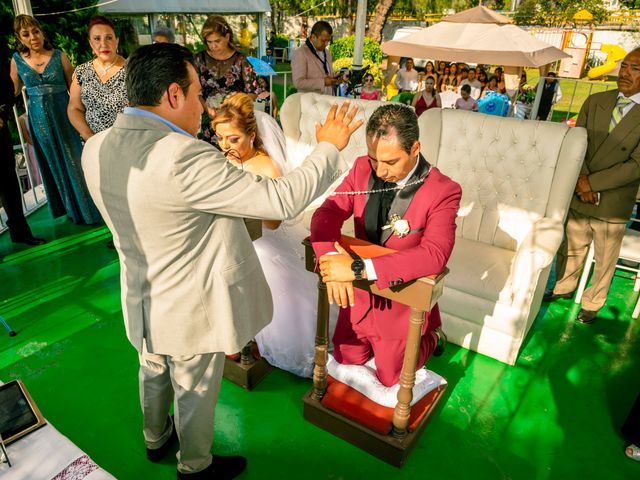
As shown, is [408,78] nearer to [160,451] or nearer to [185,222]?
[160,451]

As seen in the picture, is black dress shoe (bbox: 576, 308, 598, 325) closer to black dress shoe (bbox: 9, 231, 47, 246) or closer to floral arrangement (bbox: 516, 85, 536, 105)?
black dress shoe (bbox: 9, 231, 47, 246)

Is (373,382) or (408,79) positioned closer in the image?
(373,382)

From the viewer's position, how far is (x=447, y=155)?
4.41m

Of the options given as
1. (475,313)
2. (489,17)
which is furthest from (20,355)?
(489,17)

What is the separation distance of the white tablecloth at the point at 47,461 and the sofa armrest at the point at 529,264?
283 centimetres

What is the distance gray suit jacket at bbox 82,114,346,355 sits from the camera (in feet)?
5.91

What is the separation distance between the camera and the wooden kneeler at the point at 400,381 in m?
2.24

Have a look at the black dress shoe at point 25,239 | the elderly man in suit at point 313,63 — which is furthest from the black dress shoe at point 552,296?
the black dress shoe at point 25,239

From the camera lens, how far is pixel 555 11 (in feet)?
102

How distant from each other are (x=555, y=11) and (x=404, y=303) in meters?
36.1

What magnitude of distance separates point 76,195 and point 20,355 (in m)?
2.56

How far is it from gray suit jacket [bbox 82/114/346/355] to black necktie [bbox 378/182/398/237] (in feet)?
1.83

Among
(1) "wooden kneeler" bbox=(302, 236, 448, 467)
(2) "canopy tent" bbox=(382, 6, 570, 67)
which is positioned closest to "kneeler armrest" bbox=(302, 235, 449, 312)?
(1) "wooden kneeler" bbox=(302, 236, 448, 467)

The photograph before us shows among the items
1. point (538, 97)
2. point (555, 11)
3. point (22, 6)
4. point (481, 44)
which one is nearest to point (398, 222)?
point (22, 6)
